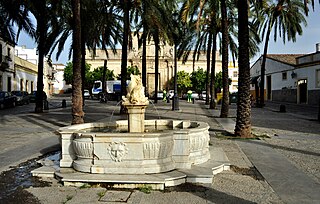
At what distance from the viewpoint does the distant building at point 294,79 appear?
36000mm

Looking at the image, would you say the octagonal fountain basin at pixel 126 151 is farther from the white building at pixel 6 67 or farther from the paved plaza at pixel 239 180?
the white building at pixel 6 67

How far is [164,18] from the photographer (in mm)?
21250

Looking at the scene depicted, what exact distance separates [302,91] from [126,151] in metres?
37.5

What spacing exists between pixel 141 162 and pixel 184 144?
100cm

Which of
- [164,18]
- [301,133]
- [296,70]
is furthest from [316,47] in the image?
[301,133]

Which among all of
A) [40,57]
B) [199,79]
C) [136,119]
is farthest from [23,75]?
[136,119]

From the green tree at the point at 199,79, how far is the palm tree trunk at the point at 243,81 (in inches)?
2088

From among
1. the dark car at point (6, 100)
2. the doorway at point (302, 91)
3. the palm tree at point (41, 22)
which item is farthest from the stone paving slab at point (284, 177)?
the doorway at point (302, 91)

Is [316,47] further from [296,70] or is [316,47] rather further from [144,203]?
[144,203]

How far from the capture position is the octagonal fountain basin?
6398 millimetres

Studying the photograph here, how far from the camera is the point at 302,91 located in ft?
130

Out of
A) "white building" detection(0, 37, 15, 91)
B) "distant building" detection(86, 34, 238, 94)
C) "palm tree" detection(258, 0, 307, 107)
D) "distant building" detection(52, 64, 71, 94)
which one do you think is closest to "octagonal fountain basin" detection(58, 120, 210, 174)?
"palm tree" detection(258, 0, 307, 107)

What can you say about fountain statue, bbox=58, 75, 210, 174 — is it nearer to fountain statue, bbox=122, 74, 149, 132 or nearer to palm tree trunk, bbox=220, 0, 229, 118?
fountain statue, bbox=122, 74, 149, 132

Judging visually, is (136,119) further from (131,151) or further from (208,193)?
(208,193)
